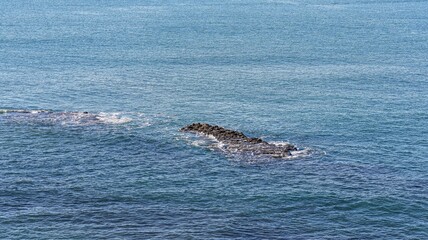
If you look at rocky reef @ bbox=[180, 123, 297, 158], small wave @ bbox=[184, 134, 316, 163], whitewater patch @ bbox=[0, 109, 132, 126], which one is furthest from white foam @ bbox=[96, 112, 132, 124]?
small wave @ bbox=[184, 134, 316, 163]

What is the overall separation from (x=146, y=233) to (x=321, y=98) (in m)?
83.4

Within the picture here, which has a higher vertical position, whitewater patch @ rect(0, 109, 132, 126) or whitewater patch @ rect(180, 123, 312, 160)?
whitewater patch @ rect(0, 109, 132, 126)

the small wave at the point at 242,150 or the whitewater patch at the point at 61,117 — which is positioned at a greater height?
the whitewater patch at the point at 61,117

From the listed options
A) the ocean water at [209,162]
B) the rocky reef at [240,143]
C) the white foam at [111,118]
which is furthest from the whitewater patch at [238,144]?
the white foam at [111,118]

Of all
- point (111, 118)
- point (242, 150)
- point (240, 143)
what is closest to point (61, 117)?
point (111, 118)

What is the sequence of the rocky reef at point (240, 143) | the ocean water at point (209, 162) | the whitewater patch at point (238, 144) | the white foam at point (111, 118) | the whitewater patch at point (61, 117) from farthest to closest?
the white foam at point (111, 118)
the whitewater patch at point (61, 117)
the rocky reef at point (240, 143)
the whitewater patch at point (238, 144)
the ocean water at point (209, 162)

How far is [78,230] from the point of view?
96375mm

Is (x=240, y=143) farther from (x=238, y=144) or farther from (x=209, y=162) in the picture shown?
(x=209, y=162)

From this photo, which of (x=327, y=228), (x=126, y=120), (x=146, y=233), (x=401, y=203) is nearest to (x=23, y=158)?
(x=126, y=120)

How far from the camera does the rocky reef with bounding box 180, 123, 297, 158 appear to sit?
128m

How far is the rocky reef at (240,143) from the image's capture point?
128 m

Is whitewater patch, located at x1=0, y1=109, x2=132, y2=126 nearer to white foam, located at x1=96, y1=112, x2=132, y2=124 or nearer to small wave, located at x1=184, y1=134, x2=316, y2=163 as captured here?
white foam, located at x1=96, y1=112, x2=132, y2=124

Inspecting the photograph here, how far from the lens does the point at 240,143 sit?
13275cm

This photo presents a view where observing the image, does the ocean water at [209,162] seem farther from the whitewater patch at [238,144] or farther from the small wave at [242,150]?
the whitewater patch at [238,144]
